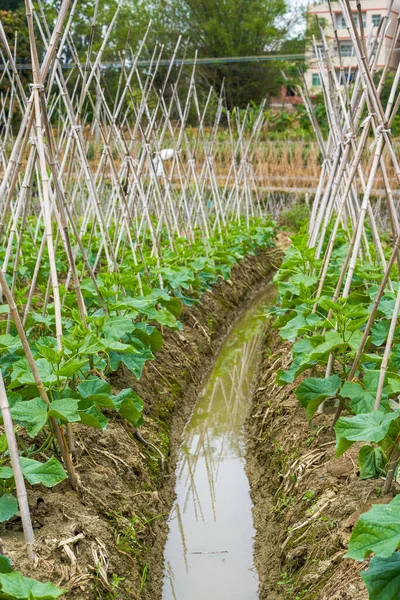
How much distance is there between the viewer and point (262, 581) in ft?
12.4

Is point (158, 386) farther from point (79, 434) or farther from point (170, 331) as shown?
point (79, 434)

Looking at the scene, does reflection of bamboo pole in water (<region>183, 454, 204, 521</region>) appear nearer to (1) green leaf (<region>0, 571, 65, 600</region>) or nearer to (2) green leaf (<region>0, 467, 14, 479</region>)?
(2) green leaf (<region>0, 467, 14, 479</region>)

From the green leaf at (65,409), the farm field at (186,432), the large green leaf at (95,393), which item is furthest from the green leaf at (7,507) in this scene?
the large green leaf at (95,393)

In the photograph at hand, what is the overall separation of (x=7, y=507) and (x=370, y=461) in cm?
149

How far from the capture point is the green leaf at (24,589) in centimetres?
217

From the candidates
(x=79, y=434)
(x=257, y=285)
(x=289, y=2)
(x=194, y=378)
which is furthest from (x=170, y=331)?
(x=289, y=2)

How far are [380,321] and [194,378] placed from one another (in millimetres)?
2503

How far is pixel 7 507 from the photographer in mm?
2773

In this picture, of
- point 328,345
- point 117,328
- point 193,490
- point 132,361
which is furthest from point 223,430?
point 328,345

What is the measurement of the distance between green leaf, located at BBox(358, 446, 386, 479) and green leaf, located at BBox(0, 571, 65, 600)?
1.43 meters

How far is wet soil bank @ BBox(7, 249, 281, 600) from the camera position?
9.51ft

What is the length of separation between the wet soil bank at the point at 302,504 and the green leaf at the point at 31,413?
1.32 metres

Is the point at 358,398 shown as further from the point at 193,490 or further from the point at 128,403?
the point at 193,490

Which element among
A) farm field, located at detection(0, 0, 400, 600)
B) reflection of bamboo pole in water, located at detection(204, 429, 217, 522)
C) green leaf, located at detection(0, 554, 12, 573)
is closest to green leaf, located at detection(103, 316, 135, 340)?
farm field, located at detection(0, 0, 400, 600)
